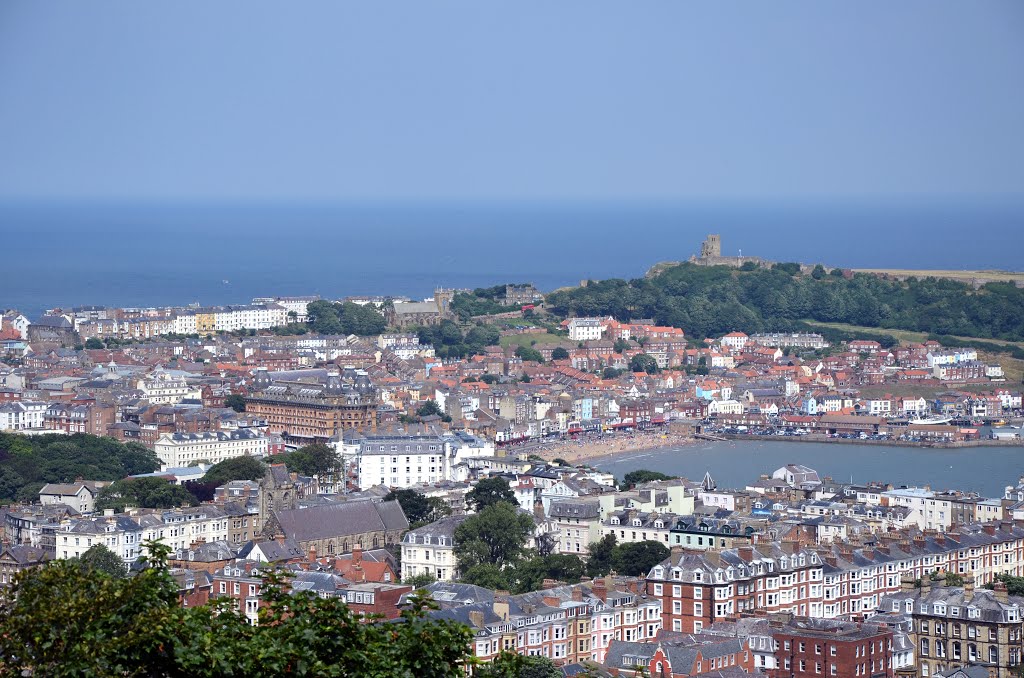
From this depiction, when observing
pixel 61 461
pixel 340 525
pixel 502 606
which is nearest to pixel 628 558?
pixel 502 606

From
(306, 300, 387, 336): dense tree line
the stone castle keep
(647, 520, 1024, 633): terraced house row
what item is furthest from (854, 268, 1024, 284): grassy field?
(647, 520, 1024, 633): terraced house row

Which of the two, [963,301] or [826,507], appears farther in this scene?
[963,301]

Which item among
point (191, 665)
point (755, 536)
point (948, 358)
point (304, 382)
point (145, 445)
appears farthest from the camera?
point (948, 358)

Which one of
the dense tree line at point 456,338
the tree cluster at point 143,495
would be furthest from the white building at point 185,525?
the dense tree line at point 456,338

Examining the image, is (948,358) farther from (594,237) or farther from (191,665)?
(594,237)

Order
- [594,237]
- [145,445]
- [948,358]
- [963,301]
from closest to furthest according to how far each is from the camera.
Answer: [145,445]
[948,358]
[963,301]
[594,237]

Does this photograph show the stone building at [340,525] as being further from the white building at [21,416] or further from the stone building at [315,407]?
the white building at [21,416]

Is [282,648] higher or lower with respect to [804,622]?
higher

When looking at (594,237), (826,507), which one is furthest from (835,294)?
(594,237)
